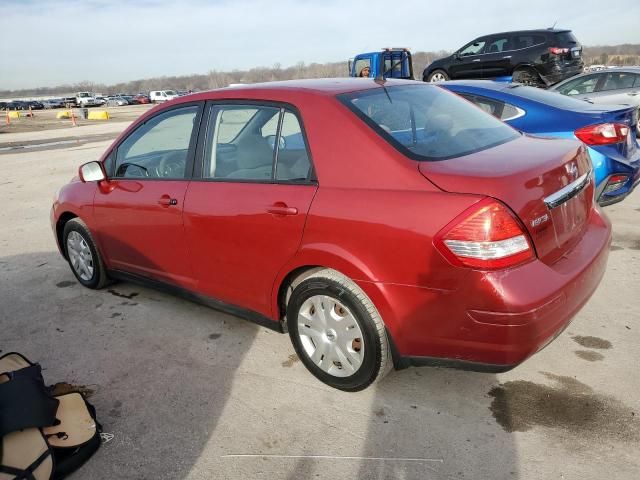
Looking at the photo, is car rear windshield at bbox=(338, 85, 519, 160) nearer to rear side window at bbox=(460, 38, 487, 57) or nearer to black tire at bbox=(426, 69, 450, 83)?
rear side window at bbox=(460, 38, 487, 57)

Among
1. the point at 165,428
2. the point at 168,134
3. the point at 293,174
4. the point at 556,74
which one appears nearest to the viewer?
the point at 165,428

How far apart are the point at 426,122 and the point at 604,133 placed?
243 centimetres

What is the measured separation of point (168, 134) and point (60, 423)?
2111mm

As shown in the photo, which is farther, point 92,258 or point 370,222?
point 92,258

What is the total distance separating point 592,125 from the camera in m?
4.50

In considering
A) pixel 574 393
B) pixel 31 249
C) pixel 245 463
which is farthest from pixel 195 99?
→ pixel 31 249

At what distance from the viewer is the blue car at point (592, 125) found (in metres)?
4.41

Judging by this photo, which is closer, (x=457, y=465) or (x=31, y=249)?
(x=457, y=465)

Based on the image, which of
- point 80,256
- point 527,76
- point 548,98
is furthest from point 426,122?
point 527,76

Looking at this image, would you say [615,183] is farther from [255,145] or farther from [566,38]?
[566,38]

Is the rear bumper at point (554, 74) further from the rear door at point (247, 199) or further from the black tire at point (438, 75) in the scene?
the rear door at point (247, 199)

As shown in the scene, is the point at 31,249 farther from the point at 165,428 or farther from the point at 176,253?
the point at 165,428

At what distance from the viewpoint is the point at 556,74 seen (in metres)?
13.9

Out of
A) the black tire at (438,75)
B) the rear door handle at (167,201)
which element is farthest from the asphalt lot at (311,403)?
the black tire at (438,75)
